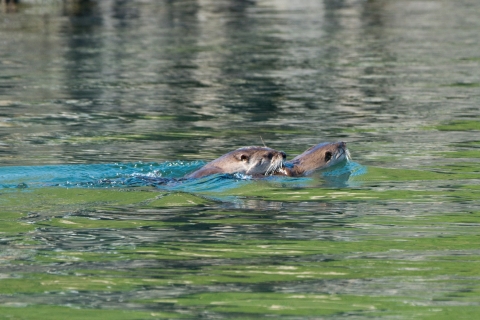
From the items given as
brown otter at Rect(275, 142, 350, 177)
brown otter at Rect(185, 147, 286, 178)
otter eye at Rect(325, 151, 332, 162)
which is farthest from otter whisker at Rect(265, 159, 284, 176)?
otter eye at Rect(325, 151, 332, 162)

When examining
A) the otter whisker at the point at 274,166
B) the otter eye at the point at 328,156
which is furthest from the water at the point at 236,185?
the otter eye at the point at 328,156

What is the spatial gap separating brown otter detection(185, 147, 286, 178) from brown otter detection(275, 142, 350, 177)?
34 centimetres

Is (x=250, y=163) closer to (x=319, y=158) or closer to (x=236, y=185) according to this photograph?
(x=236, y=185)

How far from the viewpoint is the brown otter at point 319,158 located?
11.6 metres

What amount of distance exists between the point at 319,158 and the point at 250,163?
86 centimetres

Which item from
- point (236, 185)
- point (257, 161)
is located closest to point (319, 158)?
point (257, 161)

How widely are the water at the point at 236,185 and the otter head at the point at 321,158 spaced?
0.72ft

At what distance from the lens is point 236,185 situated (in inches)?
421

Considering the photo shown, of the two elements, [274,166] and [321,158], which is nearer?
[274,166]

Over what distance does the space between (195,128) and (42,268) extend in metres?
7.94

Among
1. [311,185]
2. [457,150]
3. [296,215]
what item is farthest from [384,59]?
[296,215]

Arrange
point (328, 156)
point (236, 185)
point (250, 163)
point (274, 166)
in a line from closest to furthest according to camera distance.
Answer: point (236, 185) → point (274, 166) → point (250, 163) → point (328, 156)

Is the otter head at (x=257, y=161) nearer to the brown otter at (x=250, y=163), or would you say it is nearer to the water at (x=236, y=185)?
the brown otter at (x=250, y=163)

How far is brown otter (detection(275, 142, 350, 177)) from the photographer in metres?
11.6
